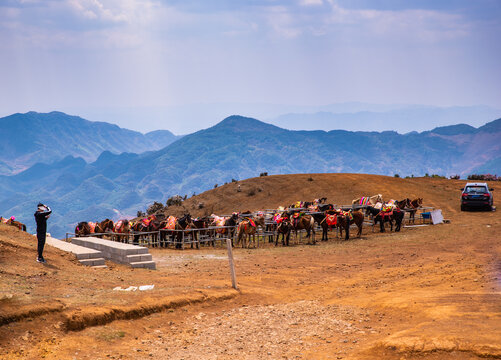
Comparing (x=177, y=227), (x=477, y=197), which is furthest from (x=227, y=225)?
(x=477, y=197)

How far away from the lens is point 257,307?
14445 mm

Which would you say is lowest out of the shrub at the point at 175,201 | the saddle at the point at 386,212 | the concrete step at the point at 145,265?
the concrete step at the point at 145,265

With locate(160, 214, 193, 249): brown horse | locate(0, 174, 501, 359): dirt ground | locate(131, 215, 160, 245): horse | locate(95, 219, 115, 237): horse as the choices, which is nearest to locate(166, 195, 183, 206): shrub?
locate(95, 219, 115, 237): horse

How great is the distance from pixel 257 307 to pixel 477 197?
95.2 feet

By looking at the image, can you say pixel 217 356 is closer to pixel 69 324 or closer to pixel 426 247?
pixel 69 324

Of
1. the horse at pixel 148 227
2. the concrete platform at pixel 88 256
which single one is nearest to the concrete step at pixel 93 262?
the concrete platform at pixel 88 256

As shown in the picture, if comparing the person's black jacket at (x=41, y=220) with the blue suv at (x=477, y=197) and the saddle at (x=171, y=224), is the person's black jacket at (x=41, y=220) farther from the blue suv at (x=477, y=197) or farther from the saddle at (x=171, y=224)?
the blue suv at (x=477, y=197)

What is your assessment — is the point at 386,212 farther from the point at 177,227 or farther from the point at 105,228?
the point at 105,228

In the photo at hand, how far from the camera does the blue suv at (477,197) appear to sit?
127ft

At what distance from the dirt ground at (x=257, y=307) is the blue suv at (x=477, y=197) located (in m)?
17.3

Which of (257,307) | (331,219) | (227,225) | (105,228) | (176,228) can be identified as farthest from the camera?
(105,228)

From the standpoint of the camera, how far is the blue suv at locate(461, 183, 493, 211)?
127ft

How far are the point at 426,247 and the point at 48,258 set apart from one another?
15517 millimetres

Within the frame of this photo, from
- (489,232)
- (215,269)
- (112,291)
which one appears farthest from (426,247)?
(112,291)
